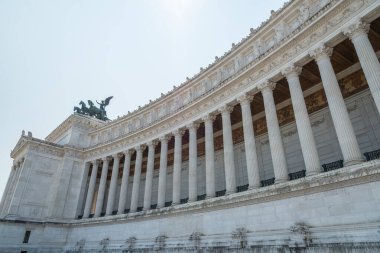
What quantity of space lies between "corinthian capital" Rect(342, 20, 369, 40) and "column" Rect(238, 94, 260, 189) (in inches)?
375

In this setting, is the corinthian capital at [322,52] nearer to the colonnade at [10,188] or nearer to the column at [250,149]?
the column at [250,149]

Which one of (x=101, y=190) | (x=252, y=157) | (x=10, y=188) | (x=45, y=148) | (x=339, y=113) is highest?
(x=45, y=148)

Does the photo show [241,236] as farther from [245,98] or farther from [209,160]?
[245,98]

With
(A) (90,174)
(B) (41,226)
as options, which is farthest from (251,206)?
(A) (90,174)

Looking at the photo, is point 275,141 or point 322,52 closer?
point 322,52

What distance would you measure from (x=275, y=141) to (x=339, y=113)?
204 inches

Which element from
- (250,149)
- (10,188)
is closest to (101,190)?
(10,188)

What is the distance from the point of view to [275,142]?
21.7 metres

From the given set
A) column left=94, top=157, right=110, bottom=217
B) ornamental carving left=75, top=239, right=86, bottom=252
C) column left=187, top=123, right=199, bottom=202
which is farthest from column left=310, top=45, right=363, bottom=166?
ornamental carving left=75, top=239, right=86, bottom=252

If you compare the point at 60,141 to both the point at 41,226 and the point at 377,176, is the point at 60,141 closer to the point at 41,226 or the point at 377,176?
the point at 41,226

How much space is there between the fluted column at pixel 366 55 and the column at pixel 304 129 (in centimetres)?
449

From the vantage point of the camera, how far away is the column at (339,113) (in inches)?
661

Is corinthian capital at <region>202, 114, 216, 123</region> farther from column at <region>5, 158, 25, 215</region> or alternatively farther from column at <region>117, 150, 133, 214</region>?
column at <region>5, 158, 25, 215</region>

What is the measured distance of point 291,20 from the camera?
81.0 ft
